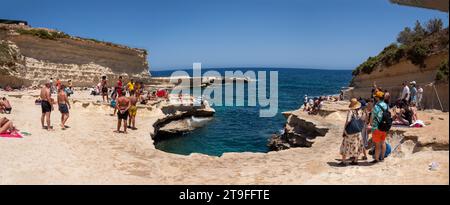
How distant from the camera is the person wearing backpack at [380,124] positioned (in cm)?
873

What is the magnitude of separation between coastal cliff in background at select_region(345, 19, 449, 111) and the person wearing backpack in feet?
9.48

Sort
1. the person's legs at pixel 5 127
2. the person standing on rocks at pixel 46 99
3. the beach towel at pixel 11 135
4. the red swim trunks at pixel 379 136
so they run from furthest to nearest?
the person standing on rocks at pixel 46 99 → the person's legs at pixel 5 127 → the beach towel at pixel 11 135 → the red swim trunks at pixel 379 136

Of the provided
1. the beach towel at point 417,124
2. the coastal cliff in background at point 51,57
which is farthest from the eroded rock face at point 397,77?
the coastal cliff in background at point 51,57

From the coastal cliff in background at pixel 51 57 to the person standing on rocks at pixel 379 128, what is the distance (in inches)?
1159

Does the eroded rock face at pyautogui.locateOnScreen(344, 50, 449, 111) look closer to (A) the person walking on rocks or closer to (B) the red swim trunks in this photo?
(B) the red swim trunks

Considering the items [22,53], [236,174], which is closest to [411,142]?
[236,174]

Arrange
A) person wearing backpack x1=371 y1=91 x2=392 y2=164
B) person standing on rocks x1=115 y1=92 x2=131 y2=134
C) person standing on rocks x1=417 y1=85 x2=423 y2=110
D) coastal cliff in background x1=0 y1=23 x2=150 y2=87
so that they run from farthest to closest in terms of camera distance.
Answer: coastal cliff in background x1=0 y1=23 x2=150 y2=87 < person standing on rocks x1=115 y1=92 x2=131 y2=134 < person standing on rocks x1=417 y1=85 x2=423 y2=110 < person wearing backpack x1=371 y1=91 x2=392 y2=164

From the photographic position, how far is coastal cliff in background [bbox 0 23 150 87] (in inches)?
1262

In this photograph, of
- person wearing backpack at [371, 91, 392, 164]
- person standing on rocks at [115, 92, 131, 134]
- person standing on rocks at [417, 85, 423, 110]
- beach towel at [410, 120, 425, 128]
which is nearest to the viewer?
person wearing backpack at [371, 91, 392, 164]

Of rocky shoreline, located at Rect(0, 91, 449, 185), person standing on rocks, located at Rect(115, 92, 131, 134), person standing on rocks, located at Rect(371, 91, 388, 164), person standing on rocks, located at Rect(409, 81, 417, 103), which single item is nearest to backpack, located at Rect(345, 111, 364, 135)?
person standing on rocks, located at Rect(371, 91, 388, 164)

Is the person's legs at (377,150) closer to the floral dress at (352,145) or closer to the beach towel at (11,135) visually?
the floral dress at (352,145)

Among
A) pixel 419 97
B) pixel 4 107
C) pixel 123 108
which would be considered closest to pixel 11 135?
pixel 123 108

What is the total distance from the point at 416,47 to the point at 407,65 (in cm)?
179
